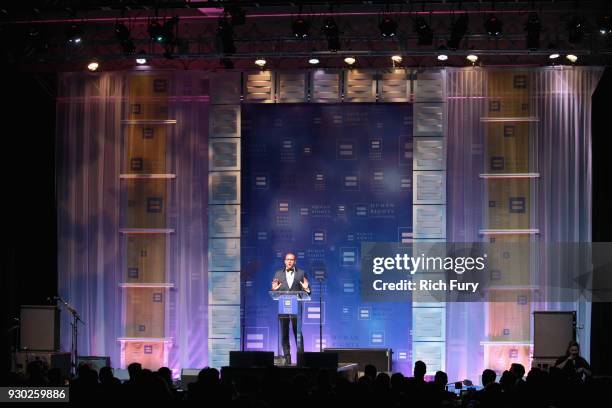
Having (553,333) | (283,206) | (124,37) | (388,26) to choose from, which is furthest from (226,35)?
(553,333)

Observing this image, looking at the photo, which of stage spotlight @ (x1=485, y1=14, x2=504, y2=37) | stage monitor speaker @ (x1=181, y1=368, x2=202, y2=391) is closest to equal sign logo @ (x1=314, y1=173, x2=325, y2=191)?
stage spotlight @ (x1=485, y1=14, x2=504, y2=37)

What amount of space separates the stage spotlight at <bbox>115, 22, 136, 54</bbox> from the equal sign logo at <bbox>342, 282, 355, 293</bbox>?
4.54m

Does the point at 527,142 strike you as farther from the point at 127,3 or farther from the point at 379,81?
the point at 127,3

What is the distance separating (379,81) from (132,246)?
444 centimetres

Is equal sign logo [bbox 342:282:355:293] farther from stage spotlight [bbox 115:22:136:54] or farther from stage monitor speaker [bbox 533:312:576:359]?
stage spotlight [bbox 115:22:136:54]

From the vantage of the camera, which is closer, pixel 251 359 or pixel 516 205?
pixel 251 359

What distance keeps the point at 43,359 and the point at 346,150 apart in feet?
17.2

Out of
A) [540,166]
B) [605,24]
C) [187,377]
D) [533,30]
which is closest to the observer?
[187,377]

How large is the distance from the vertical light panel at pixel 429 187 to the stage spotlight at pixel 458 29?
1387 mm

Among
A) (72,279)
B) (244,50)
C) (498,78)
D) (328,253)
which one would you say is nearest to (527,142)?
(498,78)

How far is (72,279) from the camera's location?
15.0 meters

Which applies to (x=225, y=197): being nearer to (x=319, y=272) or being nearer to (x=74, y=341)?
(x=319, y=272)

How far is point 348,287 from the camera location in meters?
14.8

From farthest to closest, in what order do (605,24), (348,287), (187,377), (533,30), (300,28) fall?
(348,287), (300,28), (533,30), (605,24), (187,377)
